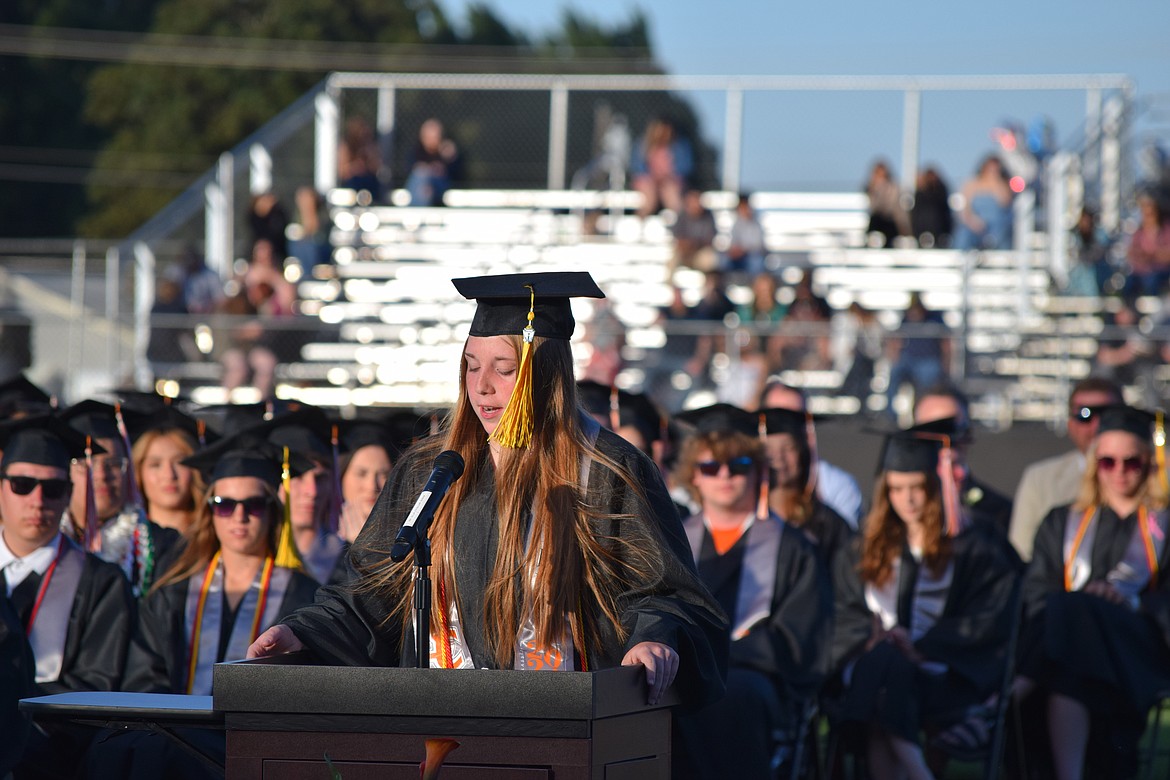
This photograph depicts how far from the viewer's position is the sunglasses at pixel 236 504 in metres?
5.64

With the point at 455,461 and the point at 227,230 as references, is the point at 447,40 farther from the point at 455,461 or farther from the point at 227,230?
the point at 455,461

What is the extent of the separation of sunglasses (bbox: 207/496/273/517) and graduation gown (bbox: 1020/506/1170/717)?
3.32 meters

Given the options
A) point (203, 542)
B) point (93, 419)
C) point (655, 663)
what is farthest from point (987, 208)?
point (655, 663)

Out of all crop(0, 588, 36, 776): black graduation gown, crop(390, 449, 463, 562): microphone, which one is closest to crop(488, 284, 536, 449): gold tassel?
crop(390, 449, 463, 562): microphone

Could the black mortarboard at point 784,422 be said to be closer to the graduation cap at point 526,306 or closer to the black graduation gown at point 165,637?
the black graduation gown at point 165,637

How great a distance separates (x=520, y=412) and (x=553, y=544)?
295 mm

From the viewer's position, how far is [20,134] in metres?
34.4

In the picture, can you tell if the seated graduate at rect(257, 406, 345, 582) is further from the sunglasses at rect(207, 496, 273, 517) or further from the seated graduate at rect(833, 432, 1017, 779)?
the seated graduate at rect(833, 432, 1017, 779)

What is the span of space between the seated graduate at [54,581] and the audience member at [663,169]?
33.7ft

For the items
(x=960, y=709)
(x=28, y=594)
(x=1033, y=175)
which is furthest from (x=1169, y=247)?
(x=28, y=594)

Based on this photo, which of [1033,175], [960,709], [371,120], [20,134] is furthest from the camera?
[20,134]

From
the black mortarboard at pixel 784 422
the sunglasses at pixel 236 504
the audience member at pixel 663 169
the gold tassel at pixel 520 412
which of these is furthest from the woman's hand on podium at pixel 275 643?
the audience member at pixel 663 169

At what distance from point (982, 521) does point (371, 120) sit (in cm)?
1221

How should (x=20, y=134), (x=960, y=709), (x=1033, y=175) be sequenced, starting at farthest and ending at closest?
(x=20, y=134), (x=1033, y=175), (x=960, y=709)
